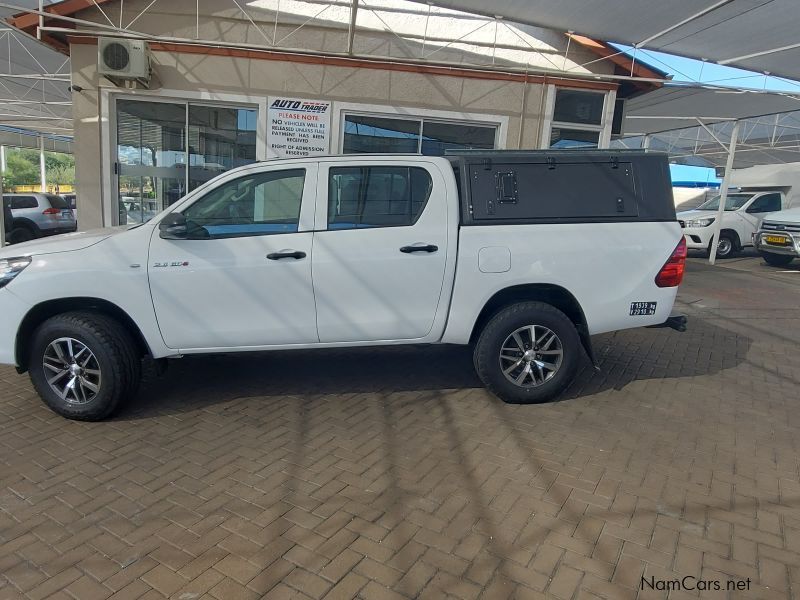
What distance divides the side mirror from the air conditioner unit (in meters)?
5.69

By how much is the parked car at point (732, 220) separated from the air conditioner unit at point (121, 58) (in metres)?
14.1

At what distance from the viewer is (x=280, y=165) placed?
426cm

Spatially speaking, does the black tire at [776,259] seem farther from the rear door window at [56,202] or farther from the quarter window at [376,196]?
the rear door window at [56,202]

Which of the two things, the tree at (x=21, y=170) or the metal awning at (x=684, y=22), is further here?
the tree at (x=21, y=170)

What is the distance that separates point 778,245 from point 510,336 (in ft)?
42.6

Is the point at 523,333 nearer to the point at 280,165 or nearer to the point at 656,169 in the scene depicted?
the point at 656,169

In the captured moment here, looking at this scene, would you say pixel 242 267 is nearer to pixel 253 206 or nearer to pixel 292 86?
pixel 253 206

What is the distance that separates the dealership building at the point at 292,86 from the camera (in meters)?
8.83

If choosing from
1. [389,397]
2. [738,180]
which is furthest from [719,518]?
[738,180]

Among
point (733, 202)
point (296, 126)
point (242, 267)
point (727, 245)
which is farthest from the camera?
point (733, 202)

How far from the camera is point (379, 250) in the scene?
13.7ft

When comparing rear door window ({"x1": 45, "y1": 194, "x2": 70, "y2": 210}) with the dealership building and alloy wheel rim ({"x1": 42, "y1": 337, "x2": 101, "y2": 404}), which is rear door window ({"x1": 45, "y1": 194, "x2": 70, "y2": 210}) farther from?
alloy wheel rim ({"x1": 42, "y1": 337, "x2": 101, "y2": 404})

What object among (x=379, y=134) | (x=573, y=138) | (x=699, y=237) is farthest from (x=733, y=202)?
(x=379, y=134)

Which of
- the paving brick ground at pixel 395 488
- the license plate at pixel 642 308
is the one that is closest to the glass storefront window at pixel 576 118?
the paving brick ground at pixel 395 488
